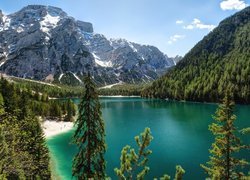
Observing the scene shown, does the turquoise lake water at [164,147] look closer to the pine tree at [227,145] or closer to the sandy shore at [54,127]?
the sandy shore at [54,127]

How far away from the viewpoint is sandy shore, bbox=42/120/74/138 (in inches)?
4338

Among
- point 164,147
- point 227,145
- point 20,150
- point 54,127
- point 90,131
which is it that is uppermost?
point 90,131

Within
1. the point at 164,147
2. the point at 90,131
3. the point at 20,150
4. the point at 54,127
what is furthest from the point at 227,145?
the point at 54,127

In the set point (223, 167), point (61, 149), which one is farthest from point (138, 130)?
point (223, 167)

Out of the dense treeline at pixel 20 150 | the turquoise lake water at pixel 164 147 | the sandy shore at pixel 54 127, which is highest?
the dense treeline at pixel 20 150

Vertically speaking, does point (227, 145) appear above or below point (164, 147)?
above

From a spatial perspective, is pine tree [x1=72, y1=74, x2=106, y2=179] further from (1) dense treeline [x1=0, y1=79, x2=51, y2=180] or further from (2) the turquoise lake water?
(2) the turquoise lake water

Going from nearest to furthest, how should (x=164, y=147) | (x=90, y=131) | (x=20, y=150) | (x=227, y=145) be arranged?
Answer: (x=90, y=131)
(x=227, y=145)
(x=20, y=150)
(x=164, y=147)

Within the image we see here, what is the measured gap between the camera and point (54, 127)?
392 ft

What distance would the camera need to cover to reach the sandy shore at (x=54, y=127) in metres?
110

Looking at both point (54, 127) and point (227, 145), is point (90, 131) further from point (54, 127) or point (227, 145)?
point (54, 127)

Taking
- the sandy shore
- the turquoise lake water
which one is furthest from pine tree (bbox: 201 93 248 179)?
the sandy shore

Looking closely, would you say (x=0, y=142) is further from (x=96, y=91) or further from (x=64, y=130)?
(x=64, y=130)

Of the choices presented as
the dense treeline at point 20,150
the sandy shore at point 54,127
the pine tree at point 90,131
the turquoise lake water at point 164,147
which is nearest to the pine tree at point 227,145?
the pine tree at point 90,131
